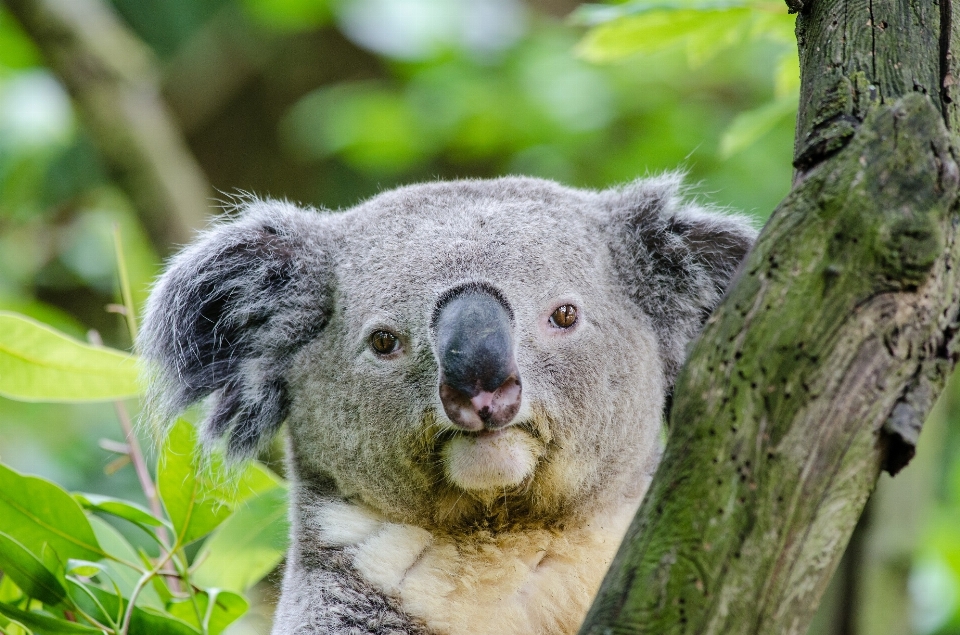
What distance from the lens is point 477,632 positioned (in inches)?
89.8

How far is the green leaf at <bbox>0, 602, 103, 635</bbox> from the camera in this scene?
6.45ft

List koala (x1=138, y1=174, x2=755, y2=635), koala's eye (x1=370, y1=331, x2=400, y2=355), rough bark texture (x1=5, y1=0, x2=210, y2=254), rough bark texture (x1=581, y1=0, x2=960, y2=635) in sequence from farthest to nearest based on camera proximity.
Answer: rough bark texture (x1=5, y1=0, x2=210, y2=254)
koala's eye (x1=370, y1=331, x2=400, y2=355)
koala (x1=138, y1=174, x2=755, y2=635)
rough bark texture (x1=581, y1=0, x2=960, y2=635)

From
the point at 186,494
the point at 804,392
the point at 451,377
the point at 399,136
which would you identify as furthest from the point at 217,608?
the point at 399,136

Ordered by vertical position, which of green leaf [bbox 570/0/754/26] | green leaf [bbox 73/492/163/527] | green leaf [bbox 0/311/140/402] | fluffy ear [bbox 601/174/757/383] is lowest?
green leaf [bbox 73/492/163/527]

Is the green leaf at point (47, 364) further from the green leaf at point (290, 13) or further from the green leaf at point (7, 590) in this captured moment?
the green leaf at point (290, 13)

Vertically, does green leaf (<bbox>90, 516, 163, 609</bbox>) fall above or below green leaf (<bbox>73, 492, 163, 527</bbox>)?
below

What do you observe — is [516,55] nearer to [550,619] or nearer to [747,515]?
[550,619]

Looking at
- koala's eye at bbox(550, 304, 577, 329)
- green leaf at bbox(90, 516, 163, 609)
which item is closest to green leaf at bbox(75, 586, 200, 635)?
green leaf at bbox(90, 516, 163, 609)

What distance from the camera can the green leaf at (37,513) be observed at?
223 centimetres

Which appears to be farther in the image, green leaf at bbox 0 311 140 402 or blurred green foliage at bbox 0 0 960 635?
blurred green foliage at bbox 0 0 960 635

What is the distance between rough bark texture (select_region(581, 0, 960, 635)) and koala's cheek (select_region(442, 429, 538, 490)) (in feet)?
2.55

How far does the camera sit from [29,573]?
202cm

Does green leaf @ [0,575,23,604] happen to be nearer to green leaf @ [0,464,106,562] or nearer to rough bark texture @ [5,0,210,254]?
green leaf @ [0,464,106,562]

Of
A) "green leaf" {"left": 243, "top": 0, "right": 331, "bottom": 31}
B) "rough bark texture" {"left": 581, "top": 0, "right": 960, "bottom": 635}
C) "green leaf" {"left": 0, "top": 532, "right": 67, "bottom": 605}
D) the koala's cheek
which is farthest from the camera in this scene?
"green leaf" {"left": 243, "top": 0, "right": 331, "bottom": 31}
